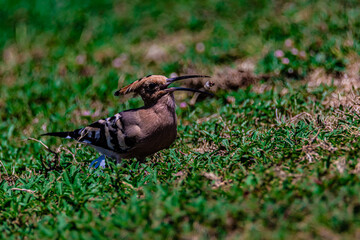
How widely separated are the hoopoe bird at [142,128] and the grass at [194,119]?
163mm

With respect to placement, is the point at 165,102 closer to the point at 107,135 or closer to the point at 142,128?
the point at 142,128

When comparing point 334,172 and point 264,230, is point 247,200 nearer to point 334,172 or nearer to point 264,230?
point 264,230

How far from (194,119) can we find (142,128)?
4.39ft

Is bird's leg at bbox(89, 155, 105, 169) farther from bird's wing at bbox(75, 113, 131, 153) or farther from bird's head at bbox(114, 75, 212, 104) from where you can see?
bird's head at bbox(114, 75, 212, 104)

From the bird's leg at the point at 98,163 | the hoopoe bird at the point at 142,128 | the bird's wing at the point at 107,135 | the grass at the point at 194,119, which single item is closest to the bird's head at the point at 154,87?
the hoopoe bird at the point at 142,128

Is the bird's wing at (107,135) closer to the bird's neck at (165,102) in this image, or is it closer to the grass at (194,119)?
the grass at (194,119)

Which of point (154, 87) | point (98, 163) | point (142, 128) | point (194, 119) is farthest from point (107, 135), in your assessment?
point (194, 119)

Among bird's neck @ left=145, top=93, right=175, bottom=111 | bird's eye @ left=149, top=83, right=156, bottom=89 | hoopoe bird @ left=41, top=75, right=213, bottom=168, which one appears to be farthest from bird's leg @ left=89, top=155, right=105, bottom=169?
bird's eye @ left=149, top=83, right=156, bottom=89

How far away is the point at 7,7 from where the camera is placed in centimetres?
862

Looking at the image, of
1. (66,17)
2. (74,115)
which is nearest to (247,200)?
(74,115)

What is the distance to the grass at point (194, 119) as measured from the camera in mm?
2869

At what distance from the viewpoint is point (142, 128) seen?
395 cm

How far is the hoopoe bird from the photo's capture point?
395 centimetres

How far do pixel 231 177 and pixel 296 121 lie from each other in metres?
1.41
